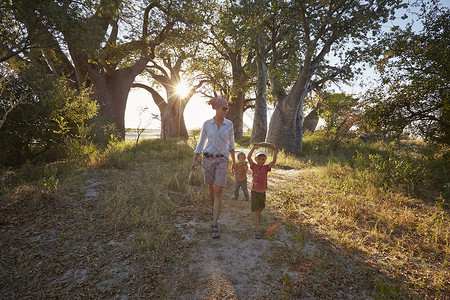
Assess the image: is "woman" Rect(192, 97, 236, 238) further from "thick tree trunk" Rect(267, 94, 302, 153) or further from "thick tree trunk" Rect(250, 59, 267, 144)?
A: "thick tree trunk" Rect(250, 59, 267, 144)

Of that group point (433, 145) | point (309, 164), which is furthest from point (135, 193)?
point (433, 145)

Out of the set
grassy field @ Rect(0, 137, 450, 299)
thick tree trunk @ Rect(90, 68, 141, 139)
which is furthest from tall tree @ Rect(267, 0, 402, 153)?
thick tree trunk @ Rect(90, 68, 141, 139)

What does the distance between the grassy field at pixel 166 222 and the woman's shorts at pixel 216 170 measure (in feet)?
3.41

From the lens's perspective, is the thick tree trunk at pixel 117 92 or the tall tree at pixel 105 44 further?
the thick tree trunk at pixel 117 92

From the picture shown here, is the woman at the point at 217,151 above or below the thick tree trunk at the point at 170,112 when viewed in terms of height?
below

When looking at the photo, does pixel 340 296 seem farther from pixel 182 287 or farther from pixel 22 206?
pixel 22 206

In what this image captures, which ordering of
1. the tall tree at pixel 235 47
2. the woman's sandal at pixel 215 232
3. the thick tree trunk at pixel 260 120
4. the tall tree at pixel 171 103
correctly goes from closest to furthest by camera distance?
the woman's sandal at pixel 215 232 → the tall tree at pixel 235 47 → the thick tree trunk at pixel 260 120 → the tall tree at pixel 171 103

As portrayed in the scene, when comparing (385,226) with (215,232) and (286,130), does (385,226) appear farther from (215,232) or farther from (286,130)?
(286,130)

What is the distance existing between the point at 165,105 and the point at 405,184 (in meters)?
18.1

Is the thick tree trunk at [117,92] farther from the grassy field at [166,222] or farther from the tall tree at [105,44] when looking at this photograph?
the grassy field at [166,222]

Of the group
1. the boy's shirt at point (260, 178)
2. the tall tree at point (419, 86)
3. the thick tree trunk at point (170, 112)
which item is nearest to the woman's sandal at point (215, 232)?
the boy's shirt at point (260, 178)

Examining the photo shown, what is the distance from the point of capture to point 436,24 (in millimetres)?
5344

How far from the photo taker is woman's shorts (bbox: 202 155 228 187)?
3.29 metres

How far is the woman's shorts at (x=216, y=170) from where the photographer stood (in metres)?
3.29
